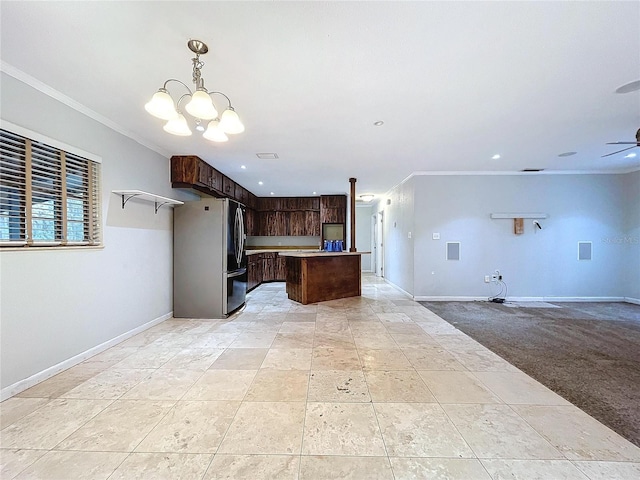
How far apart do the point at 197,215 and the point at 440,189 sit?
4494 mm

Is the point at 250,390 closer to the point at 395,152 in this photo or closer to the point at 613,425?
the point at 613,425

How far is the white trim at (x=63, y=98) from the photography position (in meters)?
2.05

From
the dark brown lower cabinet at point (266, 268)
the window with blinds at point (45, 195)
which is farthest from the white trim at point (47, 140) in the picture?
the dark brown lower cabinet at point (266, 268)

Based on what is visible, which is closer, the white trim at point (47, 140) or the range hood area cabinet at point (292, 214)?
the white trim at point (47, 140)

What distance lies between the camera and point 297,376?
7.61 ft

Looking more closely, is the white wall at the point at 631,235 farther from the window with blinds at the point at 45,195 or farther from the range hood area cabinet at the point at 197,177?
the window with blinds at the point at 45,195

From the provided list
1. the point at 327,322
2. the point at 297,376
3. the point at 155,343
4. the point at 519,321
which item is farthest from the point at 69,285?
the point at 519,321

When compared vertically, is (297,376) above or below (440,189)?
below

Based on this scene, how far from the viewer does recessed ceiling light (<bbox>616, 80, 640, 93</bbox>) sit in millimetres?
2248

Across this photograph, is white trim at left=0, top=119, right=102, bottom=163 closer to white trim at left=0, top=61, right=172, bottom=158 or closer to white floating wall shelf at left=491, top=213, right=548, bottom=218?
white trim at left=0, top=61, right=172, bottom=158

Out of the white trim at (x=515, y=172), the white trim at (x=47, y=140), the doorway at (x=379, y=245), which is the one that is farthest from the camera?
the doorway at (x=379, y=245)

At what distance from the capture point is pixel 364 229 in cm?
1016

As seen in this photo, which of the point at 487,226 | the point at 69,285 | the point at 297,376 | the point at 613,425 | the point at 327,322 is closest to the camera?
the point at 613,425

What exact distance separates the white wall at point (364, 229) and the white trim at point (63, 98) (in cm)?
756
